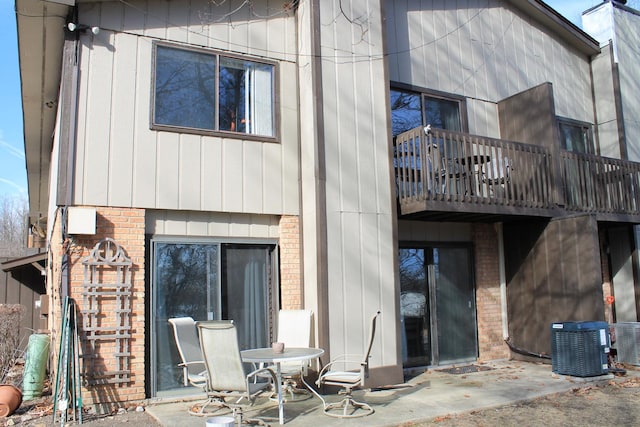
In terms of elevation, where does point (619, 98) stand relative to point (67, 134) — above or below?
above

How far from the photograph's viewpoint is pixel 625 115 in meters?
11.9

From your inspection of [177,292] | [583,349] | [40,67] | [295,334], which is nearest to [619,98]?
[583,349]

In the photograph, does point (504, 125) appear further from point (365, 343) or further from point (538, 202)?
point (365, 343)

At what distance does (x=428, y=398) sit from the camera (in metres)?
6.87

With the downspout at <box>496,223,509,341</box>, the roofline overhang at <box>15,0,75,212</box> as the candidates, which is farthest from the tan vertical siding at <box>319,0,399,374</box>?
the roofline overhang at <box>15,0,75,212</box>

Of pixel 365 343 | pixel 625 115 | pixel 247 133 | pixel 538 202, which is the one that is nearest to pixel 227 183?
pixel 247 133

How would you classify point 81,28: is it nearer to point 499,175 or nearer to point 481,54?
point 499,175

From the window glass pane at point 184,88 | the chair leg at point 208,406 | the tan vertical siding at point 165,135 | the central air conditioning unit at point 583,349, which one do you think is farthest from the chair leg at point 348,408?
the window glass pane at point 184,88

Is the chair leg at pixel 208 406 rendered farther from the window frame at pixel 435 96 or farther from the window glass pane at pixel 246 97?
the window frame at pixel 435 96

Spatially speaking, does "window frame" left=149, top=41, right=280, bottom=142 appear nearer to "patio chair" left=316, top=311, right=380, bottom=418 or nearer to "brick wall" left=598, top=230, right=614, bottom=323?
"patio chair" left=316, top=311, right=380, bottom=418

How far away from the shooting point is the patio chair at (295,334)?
281 inches

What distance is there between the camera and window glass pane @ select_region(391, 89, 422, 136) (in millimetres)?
9414

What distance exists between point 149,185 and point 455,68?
6081mm

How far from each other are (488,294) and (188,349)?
18.3 feet
